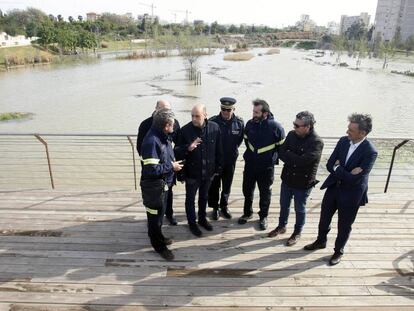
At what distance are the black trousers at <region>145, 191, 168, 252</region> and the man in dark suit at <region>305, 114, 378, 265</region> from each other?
5.20 feet

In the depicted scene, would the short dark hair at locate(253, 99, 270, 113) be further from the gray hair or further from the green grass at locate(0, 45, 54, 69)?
the green grass at locate(0, 45, 54, 69)

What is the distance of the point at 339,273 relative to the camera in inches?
122

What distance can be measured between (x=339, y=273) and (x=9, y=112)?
A: 20.4m

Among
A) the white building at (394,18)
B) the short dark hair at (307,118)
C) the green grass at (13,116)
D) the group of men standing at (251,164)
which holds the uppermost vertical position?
the white building at (394,18)

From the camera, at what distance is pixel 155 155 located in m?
2.98

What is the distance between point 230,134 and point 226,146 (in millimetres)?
145

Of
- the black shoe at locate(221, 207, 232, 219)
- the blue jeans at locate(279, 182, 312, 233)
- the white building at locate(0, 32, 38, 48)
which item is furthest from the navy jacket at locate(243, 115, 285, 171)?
the white building at locate(0, 32, 38, 48)

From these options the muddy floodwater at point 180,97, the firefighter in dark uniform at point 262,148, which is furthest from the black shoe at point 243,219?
the muddy floodwater at point 180,97

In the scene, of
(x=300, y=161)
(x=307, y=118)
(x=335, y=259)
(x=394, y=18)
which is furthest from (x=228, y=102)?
(x=394, y=18)

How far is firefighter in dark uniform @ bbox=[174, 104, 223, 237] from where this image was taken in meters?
3.48

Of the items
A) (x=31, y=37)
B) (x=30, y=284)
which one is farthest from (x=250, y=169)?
(x=31, y=37)

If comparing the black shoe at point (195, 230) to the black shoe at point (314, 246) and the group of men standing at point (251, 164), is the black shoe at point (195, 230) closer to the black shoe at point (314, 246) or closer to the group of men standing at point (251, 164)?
the group of men standing at point (251, 164)

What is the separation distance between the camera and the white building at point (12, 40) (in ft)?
171

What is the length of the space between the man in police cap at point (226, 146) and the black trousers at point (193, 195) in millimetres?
322
